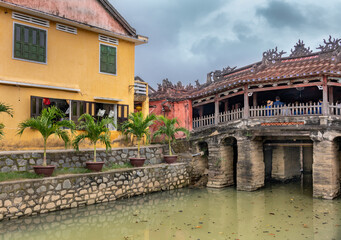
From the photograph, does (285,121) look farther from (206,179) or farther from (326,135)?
(206,179)

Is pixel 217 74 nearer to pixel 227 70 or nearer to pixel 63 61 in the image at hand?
pixel 227 70

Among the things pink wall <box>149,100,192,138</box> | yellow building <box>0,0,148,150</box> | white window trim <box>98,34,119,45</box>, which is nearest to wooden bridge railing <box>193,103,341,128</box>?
pink wall <box>149,100,192,138</box>

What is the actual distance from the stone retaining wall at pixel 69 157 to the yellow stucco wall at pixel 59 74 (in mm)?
1530

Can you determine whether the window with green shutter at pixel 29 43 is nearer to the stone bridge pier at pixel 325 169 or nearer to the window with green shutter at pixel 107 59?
the window with green shutter at pixel 107 59

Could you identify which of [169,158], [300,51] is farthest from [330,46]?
[169,158]

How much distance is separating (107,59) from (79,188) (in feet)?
21.9

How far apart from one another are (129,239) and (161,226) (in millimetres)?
1306

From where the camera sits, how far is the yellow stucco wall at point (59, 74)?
11.9 metres

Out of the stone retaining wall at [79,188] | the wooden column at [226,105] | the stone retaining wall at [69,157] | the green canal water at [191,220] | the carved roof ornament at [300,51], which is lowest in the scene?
the green canal water at [191,220]

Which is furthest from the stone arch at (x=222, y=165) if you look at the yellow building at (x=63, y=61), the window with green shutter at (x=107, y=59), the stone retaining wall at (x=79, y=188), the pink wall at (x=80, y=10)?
the pink wall at (x=80, y=10)

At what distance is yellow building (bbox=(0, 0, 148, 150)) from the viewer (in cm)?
1203

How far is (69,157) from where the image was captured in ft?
39.4

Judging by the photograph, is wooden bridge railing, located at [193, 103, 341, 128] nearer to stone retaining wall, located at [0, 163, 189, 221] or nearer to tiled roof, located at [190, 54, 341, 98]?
tiled roof, located at [190, 54, 341, 98]

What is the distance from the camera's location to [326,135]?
12.6 meters
